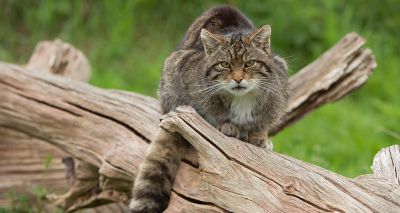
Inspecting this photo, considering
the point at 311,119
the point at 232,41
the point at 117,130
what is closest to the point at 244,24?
the point at 232,41

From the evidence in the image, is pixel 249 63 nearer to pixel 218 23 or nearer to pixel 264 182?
pixel 218 23

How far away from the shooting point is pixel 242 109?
5.27 meters

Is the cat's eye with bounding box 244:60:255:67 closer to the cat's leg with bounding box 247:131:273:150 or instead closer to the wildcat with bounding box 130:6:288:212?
the wildcat with bounding box 130:6:288:212

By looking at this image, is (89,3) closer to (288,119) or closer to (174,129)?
(288,119)

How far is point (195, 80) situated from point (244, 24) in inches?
26.6

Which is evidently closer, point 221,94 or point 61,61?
point 221,94

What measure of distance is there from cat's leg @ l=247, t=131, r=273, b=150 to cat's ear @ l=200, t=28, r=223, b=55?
1.96 feet

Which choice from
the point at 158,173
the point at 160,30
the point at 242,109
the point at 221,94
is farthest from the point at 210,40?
the point at 160,30

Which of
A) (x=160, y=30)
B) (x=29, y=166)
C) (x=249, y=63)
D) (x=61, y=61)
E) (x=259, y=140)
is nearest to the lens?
(x=249, y=63)

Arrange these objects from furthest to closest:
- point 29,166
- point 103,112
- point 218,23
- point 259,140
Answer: point 29,166
point 103,112
point 218,23
point 259,140

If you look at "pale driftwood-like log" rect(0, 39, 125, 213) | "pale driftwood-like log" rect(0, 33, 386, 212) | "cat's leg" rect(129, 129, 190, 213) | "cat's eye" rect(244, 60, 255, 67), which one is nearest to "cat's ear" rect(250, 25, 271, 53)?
"cat's eye" rect(244, 60, 255, 67)

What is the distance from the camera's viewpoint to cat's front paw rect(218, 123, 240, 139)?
5230mm

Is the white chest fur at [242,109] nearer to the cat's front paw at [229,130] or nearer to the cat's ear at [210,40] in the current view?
the cat's front paw at [229,130]

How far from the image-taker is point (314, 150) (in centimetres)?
754
